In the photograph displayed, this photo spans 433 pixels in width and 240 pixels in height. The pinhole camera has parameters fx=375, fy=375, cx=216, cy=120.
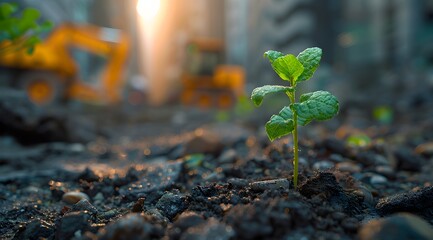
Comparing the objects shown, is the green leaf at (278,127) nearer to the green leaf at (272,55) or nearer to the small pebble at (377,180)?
the green leaf at (272,55)

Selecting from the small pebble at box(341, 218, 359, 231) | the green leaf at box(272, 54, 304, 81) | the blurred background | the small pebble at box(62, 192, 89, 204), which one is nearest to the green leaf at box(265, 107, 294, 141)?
the green leaf at box(272, 54, 304, 81)

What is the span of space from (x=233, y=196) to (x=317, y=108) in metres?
0.39

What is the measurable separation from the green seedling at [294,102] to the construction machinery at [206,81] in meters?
9.68

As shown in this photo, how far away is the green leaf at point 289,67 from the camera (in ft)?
3.86

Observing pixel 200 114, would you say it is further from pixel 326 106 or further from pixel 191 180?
pixel 326 106

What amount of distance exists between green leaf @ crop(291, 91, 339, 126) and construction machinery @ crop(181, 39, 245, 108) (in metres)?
9.76

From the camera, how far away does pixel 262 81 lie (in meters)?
14.6

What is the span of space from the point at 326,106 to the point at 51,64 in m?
8.37

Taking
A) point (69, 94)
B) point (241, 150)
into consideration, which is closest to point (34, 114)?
point (241, 150)

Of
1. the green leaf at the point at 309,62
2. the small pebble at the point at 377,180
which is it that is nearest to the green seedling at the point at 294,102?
the green leaf at the point at 309,62

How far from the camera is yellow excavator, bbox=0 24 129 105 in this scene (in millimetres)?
8102

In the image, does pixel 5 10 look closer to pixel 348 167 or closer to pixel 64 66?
pixel 348 167

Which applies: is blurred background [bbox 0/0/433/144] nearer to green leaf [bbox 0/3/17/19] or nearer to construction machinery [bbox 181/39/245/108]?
construction machinery [bbox 181/39/245/108]

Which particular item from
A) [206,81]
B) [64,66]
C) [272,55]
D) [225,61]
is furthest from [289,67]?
[225,61]
